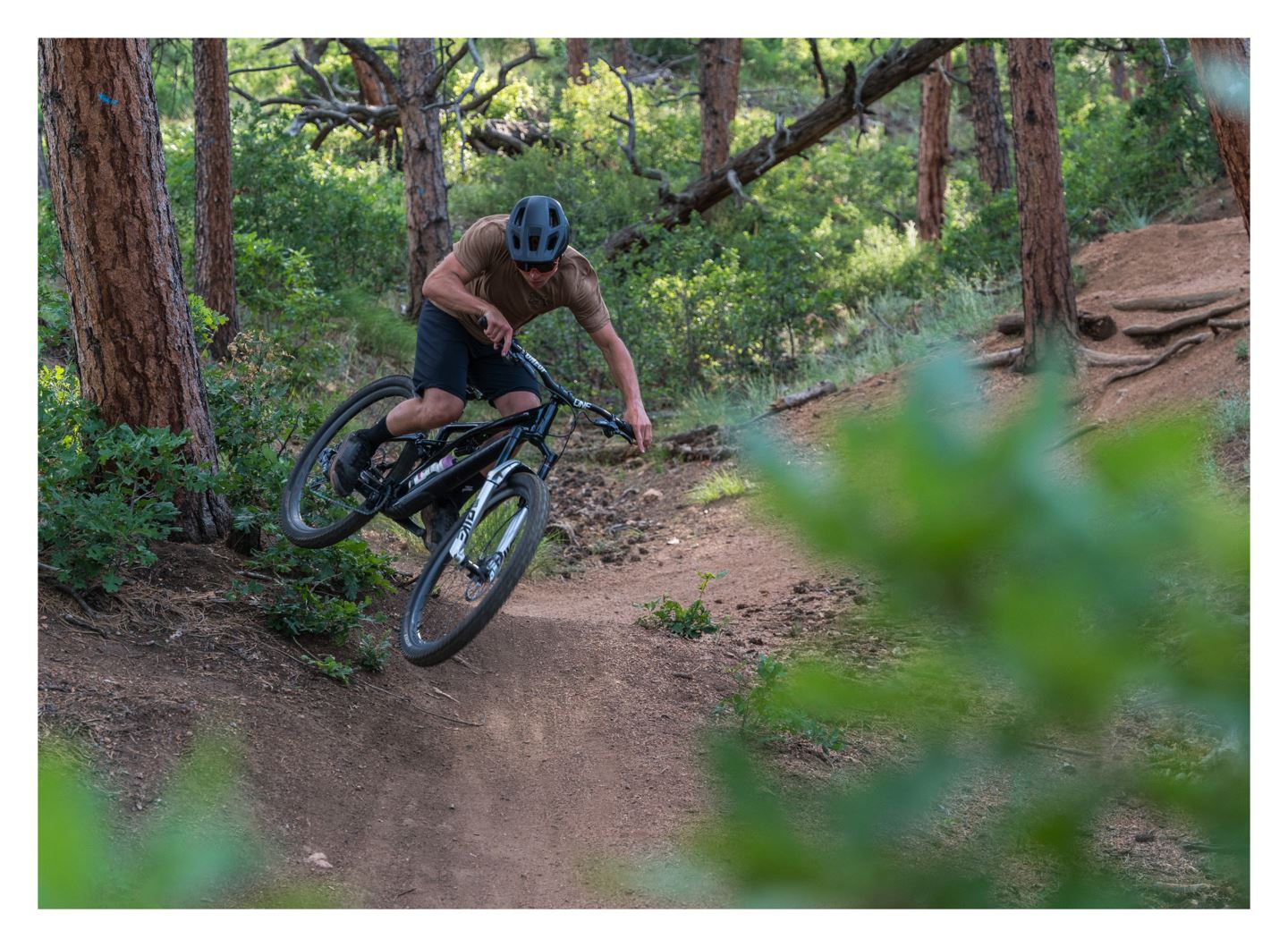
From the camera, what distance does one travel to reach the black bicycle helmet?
395 centimetres

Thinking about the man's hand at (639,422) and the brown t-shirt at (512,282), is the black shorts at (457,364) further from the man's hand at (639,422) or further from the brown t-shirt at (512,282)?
the man's hand at (639,422)

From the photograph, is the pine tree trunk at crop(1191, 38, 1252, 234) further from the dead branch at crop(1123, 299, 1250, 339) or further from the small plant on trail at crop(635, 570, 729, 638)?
the dead branch at crop(1123, 299, 1250, 339)

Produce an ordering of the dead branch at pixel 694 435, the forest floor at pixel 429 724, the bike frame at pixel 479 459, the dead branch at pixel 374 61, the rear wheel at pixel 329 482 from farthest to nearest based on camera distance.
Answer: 1. the dead branch at pixel 694 435
2. the dead branch at pixel 374 61
3. the rear wheel at pixel 329 482
4. the bike frame at pixel 479 459
5. the forest floor at pixel 429 724

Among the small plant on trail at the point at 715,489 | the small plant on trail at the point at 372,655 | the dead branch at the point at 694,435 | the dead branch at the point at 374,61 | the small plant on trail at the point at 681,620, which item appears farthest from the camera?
the dead branch at the point at 694,435

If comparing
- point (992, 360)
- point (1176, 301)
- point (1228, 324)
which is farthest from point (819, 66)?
point (992, 360)

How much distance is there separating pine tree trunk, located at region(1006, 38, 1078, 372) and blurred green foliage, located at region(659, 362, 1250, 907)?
8749 mm

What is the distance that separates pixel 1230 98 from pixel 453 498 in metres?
3.16

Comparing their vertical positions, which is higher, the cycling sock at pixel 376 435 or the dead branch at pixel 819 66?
the dead branch at pixel 819 66

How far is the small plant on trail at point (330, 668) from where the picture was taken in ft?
14.5

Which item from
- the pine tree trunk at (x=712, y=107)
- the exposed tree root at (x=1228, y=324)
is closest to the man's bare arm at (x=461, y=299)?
the exposed tree root at (x=1228, y=324)

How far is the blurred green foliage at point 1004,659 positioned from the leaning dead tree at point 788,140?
1230 cm

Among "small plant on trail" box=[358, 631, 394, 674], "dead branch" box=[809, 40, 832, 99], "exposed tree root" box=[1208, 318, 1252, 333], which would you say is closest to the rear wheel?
"small plant on trail" box=[358, 631, 394, 674]

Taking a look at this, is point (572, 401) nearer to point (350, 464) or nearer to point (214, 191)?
point (350, 464)

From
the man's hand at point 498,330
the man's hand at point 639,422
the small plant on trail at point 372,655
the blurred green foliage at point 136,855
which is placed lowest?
the small plant on trail at point 372,655
